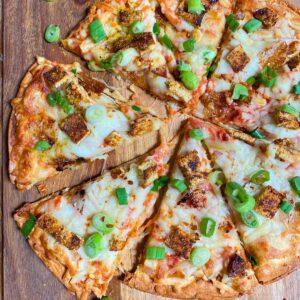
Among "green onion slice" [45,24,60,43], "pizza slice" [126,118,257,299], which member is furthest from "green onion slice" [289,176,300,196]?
"green onion slice" [45,24,60,43]

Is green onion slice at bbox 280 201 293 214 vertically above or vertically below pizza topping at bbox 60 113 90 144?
below

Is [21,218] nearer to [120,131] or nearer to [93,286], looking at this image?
[93,286]

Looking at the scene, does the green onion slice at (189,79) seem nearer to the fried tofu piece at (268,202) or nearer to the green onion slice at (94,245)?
the fried tofu piece at (268,202)

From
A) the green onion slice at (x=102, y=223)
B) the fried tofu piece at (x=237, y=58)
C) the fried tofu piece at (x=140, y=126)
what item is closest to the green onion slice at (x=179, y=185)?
the fried tofu piece at (x=140, y=126)

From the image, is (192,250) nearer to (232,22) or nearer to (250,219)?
(250,219)

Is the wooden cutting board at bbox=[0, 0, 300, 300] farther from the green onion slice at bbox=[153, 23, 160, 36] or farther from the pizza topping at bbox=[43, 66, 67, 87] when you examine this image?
the green onion slice at bbox=[153, 23, 160, 36]

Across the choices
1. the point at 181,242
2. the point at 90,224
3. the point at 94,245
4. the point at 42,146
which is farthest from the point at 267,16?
the point at 94,245
